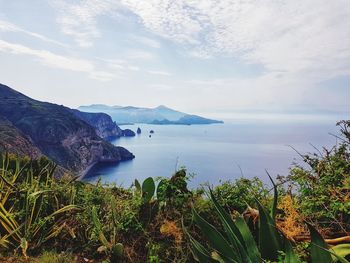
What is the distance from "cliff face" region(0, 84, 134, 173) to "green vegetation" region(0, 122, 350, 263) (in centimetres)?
11544

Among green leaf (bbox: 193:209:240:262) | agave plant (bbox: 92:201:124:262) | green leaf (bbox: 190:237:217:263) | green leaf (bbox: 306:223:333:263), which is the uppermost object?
green leaf (bbox: 306:223:333:263)

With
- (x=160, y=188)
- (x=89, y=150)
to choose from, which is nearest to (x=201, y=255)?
(x=160, y=188)

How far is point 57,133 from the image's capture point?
409ft

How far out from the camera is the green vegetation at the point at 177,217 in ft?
9.51

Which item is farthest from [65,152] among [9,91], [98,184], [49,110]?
[98,184]

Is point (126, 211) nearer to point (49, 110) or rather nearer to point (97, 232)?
point (97, 232)

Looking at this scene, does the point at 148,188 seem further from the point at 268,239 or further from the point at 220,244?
the point at 268,239

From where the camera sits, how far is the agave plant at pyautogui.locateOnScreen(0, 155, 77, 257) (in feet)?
14.1

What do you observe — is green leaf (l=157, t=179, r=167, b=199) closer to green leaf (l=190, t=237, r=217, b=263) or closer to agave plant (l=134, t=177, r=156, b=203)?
agave plant (l=134, t=177, r=156, b=203)

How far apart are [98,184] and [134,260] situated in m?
1.73

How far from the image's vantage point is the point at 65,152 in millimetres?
120750

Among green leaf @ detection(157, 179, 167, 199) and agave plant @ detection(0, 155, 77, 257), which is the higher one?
green leaf @ detection(157, 179, 167, 199)

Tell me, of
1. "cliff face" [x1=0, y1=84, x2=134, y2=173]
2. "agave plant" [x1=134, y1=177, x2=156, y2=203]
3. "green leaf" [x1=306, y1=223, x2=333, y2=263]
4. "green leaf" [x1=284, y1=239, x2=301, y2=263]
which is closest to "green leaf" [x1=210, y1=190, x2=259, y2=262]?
"green leaf" [x1=284, y1=239, x2=301, y2=263]

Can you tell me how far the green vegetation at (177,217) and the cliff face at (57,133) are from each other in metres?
115
